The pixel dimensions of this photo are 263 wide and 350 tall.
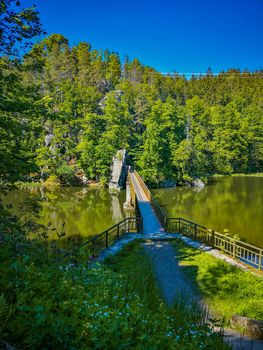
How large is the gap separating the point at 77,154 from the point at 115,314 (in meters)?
50.3

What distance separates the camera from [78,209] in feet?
103

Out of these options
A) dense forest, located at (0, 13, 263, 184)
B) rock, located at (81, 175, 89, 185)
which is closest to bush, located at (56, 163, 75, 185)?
dense forest, located at (0, 13, 263, 184)

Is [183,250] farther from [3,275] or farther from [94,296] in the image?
[3,275]

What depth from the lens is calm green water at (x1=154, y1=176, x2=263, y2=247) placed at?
22.5 metres

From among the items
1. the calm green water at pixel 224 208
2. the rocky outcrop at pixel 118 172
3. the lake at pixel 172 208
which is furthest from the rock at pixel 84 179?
the calm green water at pixel 224 208

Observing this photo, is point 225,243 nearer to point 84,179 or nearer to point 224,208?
point 224,208

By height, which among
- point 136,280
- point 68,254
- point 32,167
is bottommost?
point 136,280

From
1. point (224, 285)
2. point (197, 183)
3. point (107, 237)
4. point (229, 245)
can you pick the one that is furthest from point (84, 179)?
point (224, 285)

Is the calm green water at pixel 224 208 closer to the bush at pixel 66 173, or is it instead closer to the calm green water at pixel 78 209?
the calm green water at pixel 78 209

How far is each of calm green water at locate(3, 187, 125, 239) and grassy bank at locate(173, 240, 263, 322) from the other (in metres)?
10.1

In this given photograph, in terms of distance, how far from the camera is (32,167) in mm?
8250

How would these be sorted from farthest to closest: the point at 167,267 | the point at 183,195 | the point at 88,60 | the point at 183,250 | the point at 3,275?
the point at 88,60 < the point at 183,195 < the point at 183,250 < the point at 167,267 < the point at 3,275

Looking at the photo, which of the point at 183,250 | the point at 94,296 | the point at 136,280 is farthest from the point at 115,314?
the point at 183,250

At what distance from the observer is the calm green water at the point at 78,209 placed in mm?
24422
